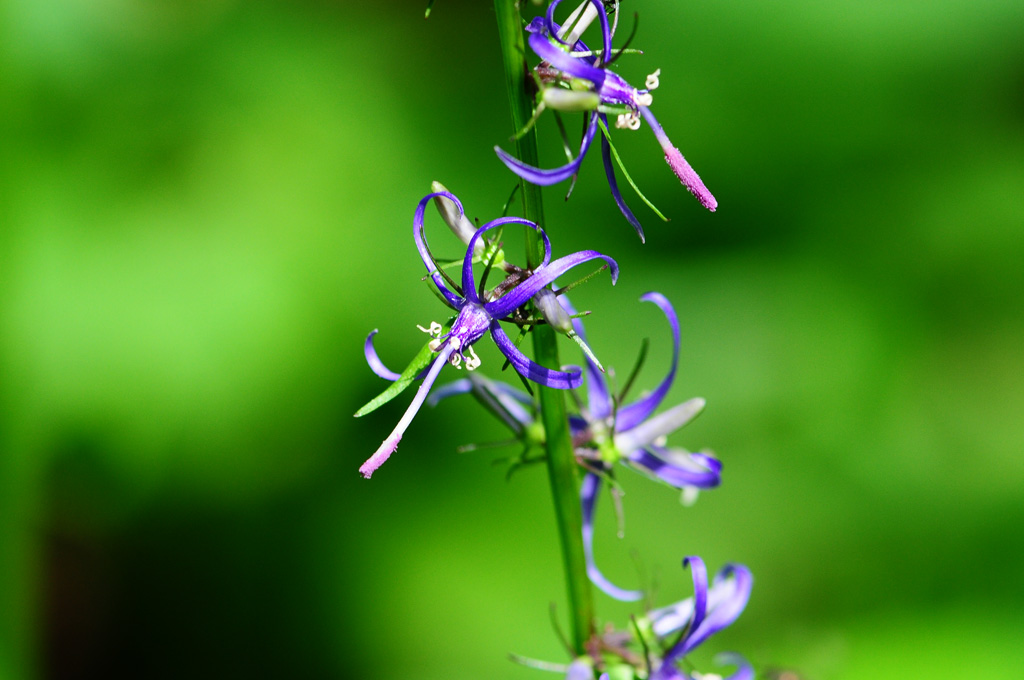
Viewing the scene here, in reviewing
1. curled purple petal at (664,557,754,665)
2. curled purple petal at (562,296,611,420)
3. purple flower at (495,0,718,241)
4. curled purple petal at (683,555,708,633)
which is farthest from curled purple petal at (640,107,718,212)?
curled purple petal at (664,557,754,665)

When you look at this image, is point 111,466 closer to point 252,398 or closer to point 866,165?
point 252,398

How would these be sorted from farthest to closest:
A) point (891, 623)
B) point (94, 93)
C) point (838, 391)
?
1. point (94, 93)
2. point (838, 391)
3. point (891, 623)

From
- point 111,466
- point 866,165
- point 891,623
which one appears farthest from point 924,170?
point 111,466

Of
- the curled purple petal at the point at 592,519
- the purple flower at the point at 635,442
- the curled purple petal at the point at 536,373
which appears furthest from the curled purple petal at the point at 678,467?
the curled purple petal at the point at 536,373

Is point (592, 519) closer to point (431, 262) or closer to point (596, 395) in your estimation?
point (596, 395)

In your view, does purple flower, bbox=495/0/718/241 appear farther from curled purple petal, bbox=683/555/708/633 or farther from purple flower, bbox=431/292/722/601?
curled purple petal, bbox=683/555/708/633

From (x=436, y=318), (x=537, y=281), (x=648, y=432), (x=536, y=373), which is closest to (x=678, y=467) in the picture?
(x=648, y=432)
